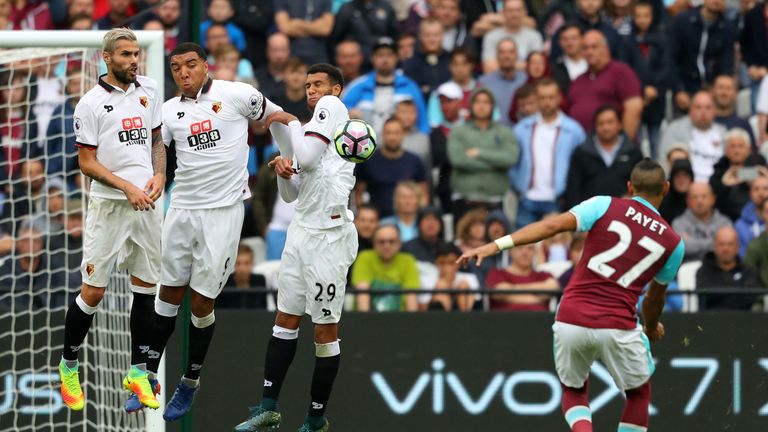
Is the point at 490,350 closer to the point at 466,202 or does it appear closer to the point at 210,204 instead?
the point at 466,202

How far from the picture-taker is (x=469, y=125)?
16.2 m

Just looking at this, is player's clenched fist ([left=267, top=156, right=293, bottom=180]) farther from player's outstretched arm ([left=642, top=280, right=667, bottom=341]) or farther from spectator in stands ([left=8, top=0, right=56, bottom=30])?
spectator in stands ([left=8, top=0, right=56, bottom=30])

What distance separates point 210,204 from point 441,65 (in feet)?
20.8

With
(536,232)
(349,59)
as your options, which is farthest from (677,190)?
(536,232)

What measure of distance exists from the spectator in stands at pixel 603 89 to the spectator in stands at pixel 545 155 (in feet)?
1.78

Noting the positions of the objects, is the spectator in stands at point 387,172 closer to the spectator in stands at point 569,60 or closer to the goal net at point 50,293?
the spectator in stands at point 569,60

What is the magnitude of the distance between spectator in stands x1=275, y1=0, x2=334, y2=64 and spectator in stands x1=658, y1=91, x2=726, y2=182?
386cm

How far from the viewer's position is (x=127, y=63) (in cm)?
1143

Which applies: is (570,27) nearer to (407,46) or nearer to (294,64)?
(407,46)

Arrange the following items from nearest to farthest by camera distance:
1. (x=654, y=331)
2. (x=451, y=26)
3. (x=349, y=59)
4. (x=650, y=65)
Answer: (x=654, y=331)
(x=349, y=59)
(x=650, y=65)
(x=451, y=26)

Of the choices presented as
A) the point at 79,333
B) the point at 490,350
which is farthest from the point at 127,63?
the point at 490,350

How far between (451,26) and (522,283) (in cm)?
392

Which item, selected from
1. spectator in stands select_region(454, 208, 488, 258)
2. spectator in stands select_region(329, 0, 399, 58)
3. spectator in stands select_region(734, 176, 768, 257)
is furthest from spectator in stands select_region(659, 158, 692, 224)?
spectator in stands select_region(329, 0, 399, 58)

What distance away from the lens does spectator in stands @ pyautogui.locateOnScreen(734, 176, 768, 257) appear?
15.8 metres
